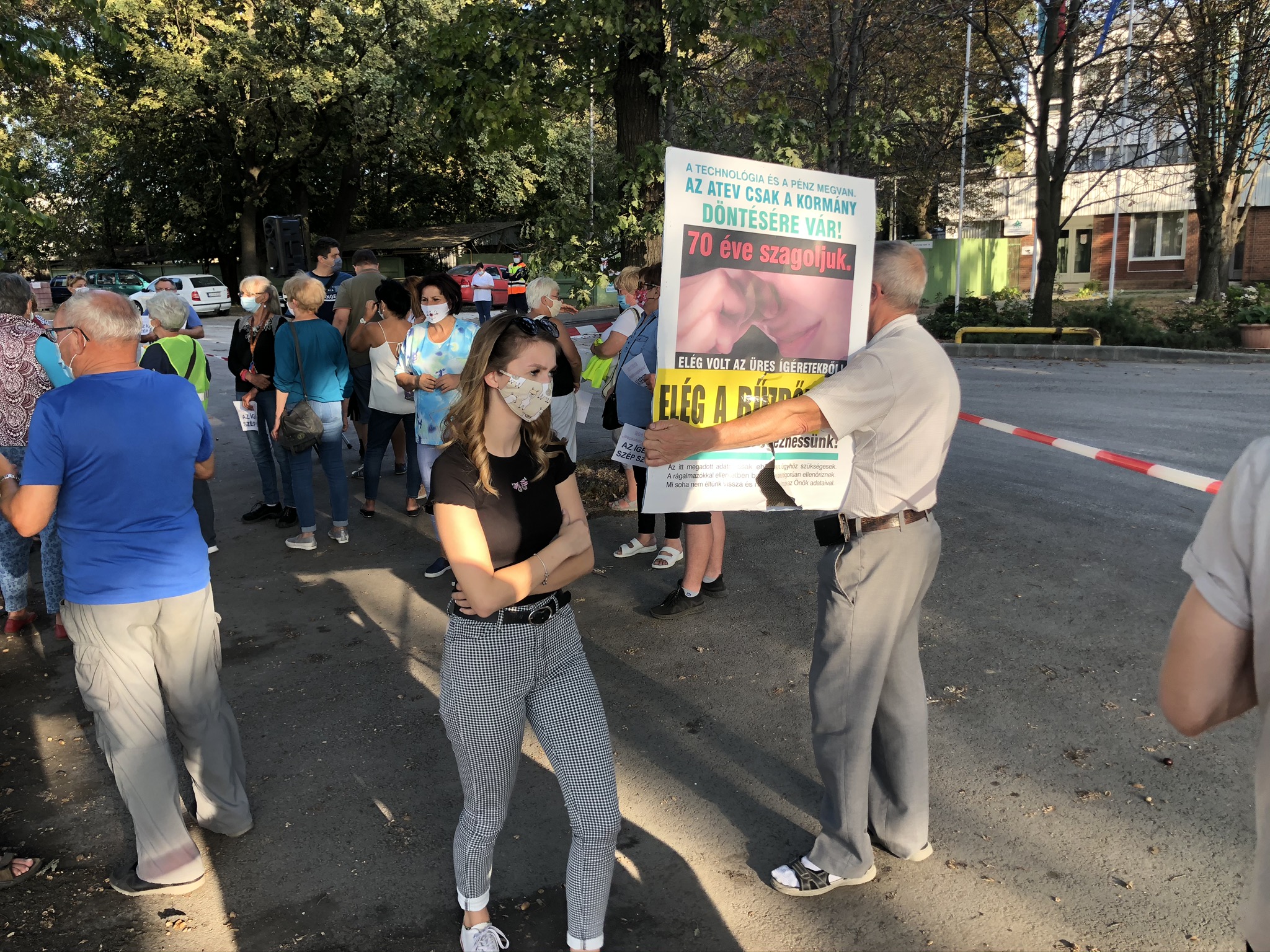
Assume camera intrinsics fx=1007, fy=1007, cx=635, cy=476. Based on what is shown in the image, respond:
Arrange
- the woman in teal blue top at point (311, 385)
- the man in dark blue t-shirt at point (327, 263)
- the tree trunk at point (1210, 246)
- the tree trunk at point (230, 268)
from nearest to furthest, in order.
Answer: the woman in teal blue top at point (311, 385) → the man in dark blue t-shirt at point (327, 263) → the tree trunk at point (1210, 246) → the tree trunk at point (230, 268)

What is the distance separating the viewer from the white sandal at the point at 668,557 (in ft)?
22.5

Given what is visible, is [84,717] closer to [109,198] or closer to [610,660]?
[610,660]

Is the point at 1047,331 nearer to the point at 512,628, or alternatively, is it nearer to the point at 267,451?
the point at 267,451

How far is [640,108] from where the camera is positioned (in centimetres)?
905

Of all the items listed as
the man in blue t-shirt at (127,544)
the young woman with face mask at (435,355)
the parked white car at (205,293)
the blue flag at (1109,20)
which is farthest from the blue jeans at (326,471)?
the parked white car at (205,293)

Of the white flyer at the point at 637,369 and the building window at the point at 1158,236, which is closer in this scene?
the white flyer at the point at 637,369

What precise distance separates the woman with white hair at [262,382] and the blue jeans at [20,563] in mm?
1987

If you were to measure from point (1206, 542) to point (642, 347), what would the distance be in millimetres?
4725

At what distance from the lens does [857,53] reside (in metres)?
15.9

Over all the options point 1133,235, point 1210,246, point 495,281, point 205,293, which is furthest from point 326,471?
point 1133,235

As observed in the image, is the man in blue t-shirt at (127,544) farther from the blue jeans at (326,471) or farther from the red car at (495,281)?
the red car at (495,281)

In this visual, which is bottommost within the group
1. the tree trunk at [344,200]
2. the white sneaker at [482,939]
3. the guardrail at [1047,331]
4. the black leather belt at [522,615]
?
the white sneaker at [482,939]

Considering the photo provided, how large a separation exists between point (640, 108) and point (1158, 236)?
112 feet

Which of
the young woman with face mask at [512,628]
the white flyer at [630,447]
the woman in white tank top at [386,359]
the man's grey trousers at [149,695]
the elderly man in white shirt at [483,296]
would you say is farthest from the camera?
the elderly man in white shirt at [483,296]
